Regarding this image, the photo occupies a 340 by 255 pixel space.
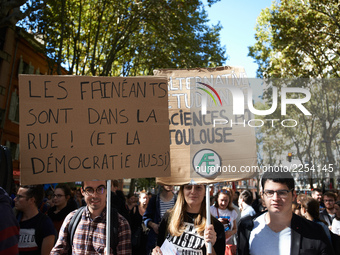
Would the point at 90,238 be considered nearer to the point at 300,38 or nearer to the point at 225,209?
the point at 225,209

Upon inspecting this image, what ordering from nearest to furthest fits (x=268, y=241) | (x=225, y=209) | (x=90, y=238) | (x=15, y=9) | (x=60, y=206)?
(x=268, y=241) < (x=90, y=238) < (x=60, y=206) < (x=225, y=209) < (x=15, y=9)

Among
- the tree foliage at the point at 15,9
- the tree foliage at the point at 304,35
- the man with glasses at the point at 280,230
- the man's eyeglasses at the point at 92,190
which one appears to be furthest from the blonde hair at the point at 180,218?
the tree foliage at the point at 304,35

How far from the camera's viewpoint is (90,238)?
329 centimetres

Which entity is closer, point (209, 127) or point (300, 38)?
point (209, 127)

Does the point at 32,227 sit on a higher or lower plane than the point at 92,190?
lower

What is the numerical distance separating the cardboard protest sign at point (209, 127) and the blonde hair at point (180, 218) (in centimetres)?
21

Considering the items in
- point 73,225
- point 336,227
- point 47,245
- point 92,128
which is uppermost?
point 92,128

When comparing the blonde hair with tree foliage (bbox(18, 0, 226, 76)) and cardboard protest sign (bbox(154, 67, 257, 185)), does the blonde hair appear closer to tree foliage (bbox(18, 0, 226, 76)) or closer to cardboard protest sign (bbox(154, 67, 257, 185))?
cardboard protest sign (bbox(154, 67, 257, 185))

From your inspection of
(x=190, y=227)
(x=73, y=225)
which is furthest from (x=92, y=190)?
(x=190, y=227)

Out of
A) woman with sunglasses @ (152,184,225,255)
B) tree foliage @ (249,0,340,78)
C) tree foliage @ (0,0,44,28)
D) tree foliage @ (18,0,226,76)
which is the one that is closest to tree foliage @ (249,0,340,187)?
tree foliage @ (249,0,340,78)

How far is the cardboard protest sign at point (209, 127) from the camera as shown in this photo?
354 cm

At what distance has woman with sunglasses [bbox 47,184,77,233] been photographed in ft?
16.8

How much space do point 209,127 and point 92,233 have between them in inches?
58.0

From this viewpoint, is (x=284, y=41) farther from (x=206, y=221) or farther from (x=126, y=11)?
(x=206, y=221)
